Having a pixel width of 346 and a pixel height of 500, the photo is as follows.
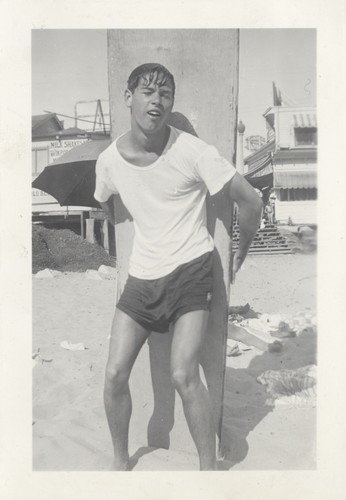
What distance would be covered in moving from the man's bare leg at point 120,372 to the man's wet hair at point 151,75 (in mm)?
1293

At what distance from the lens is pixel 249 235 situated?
121 inches

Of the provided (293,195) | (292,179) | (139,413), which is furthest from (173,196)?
(292,179)

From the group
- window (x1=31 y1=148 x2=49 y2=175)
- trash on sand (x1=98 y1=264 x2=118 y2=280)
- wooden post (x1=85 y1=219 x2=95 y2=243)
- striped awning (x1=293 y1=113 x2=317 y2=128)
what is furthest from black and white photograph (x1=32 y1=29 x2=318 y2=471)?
window (x1=31 y1=148 x2=49 y2=175)

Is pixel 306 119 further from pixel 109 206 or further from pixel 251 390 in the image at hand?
pixel 109 206

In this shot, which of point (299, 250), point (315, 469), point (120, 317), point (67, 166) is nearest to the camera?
point (120, 317)

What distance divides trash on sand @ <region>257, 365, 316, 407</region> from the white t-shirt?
64.6 inches

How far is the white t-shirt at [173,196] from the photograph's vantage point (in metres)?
2.91

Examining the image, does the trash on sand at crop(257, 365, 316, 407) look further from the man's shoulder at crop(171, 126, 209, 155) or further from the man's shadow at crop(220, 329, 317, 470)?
the man's shoulder at crop(171, 126, 209, 155)

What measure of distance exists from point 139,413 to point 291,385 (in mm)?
1403

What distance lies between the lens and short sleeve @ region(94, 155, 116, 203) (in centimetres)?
310
